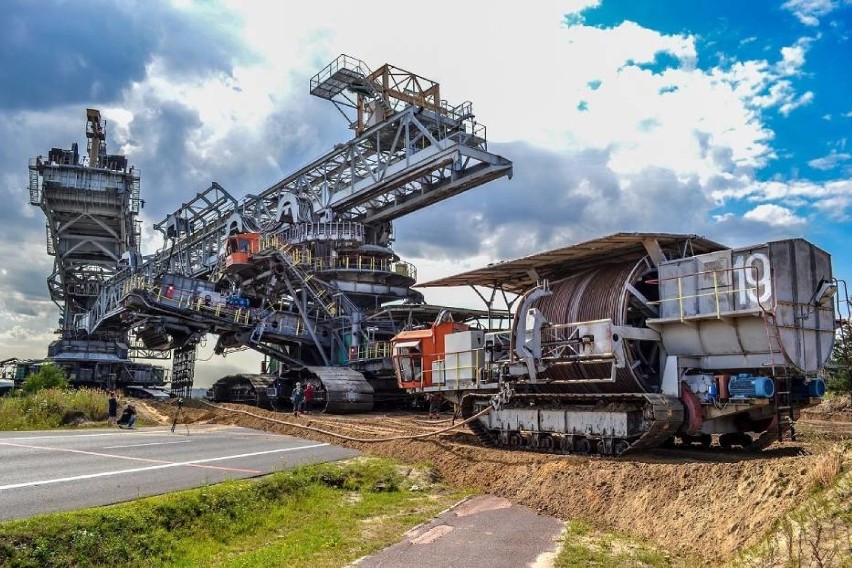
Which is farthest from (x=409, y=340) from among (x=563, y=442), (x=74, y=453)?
(x=74, y=453)

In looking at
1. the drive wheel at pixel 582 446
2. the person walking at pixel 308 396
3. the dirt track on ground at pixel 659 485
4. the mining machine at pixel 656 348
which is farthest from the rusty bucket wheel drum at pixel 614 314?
the person walking at pixel 308 396

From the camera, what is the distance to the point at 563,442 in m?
14.5

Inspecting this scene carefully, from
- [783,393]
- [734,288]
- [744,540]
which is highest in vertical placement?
[734,288]

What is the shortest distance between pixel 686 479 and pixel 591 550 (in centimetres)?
223

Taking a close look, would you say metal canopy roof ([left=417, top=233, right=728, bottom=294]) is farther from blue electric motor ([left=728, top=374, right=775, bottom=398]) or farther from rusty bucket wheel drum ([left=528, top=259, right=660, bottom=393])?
blue electric motor ([left=728, top=374, right=775, bottom=398])

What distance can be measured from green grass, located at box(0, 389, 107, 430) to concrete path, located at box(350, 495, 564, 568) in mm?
18377

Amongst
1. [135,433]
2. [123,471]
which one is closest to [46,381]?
[135,433]

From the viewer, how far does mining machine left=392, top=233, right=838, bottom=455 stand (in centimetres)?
1235

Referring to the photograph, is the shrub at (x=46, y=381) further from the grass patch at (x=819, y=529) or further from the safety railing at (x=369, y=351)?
the grass patch at (x=819, y=529)

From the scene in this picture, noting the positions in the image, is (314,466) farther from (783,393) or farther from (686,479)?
(783,393)

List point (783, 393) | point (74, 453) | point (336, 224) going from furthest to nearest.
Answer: point (336, 224)
point (74, 453)
point (783, 393)

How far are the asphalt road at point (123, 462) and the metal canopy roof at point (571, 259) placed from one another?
6074 mm

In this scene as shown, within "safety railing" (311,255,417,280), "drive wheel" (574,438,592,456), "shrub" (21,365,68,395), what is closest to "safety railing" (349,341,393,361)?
"safety railing" (311,255,417,280)

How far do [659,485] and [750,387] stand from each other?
3.94m
